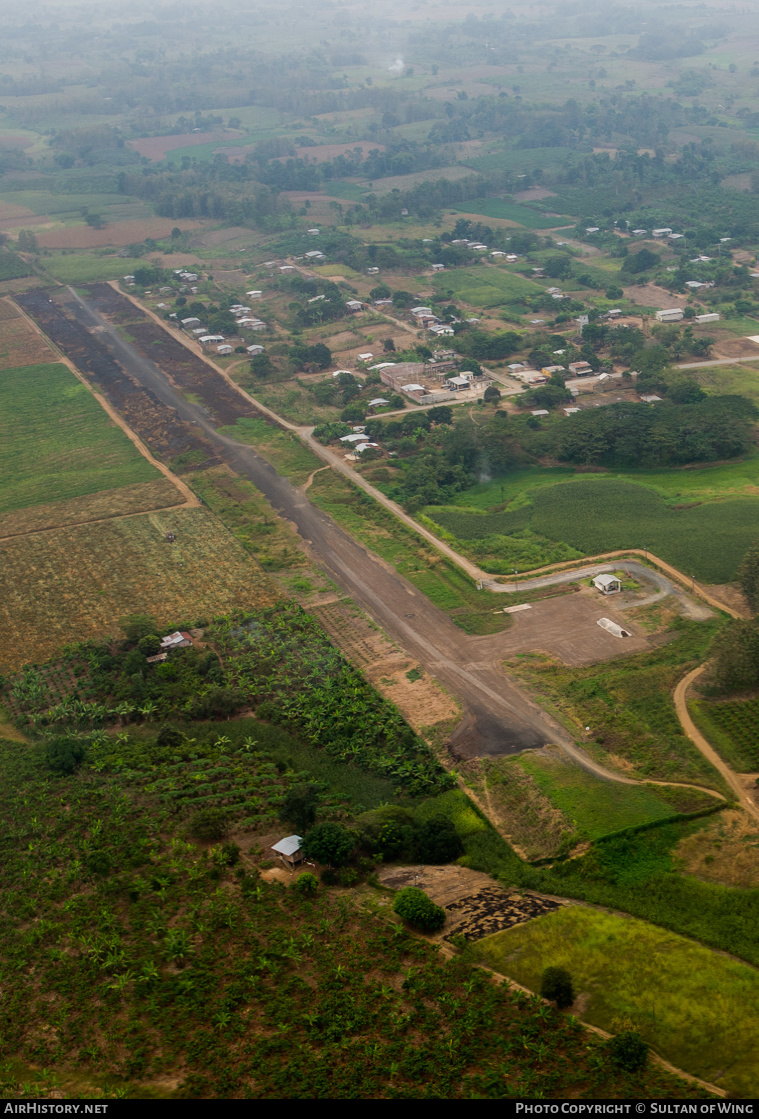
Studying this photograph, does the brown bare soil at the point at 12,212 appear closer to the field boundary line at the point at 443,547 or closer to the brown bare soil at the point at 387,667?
the field boundary line at the point at 443,547

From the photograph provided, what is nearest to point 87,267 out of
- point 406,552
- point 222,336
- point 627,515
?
point 222,336

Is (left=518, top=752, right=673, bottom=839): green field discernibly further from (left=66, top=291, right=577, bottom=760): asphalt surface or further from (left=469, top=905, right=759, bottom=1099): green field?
(left=469, top=905, right=759, bottom=1099): green field

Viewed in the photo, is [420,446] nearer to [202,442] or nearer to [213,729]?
[202,442]

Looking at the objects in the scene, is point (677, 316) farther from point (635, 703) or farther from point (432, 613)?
point (635, 703)

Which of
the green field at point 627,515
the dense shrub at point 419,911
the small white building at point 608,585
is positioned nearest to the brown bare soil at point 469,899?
the dense shrub at point 419,911

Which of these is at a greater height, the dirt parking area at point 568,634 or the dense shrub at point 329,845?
the dense shrub at point 329,845

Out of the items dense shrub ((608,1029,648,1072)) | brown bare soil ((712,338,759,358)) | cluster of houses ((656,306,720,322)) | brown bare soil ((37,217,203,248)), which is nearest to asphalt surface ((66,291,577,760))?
dense shrub ((608,1029,648,1072))
